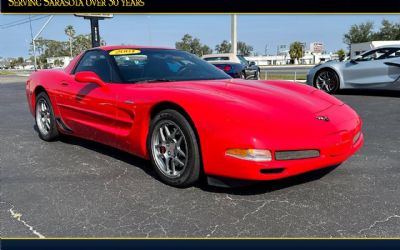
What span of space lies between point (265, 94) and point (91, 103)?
1.79m

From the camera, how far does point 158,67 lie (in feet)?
12.4

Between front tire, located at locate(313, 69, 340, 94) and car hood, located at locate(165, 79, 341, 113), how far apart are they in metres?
5.76

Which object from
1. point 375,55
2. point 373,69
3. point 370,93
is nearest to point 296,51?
point 370,93

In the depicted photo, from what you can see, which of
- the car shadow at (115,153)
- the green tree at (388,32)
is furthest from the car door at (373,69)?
the green tree at (388,32)

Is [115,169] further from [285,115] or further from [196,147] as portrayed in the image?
[285,115]

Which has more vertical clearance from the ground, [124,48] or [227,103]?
[124,48]

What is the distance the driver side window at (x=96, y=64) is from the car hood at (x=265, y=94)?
0.90 metres

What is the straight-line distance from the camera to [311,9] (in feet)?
17.3

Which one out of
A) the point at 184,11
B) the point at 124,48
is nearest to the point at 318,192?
the point at 124,48

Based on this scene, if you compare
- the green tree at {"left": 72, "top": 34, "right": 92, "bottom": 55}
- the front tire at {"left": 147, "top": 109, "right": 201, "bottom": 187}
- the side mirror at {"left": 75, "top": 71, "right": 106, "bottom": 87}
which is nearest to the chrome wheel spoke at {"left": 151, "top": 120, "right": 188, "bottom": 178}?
the front tire at {"left": 147, "top": 109, "right": 201, "bottom": 187}

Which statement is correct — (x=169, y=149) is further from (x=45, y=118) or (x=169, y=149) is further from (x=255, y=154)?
(x=45, y=118)

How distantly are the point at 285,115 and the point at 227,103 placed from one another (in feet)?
1.43

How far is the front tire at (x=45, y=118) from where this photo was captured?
459 cm

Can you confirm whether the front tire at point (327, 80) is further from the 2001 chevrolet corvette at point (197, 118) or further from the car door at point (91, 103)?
the car door at point (91, 103)
